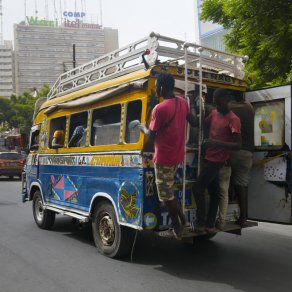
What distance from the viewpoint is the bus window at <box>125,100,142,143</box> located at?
516cm

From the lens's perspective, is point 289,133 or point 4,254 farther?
point 4,254

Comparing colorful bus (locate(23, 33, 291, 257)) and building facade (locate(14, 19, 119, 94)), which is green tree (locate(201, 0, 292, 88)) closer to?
colorful bus (locate(23, 33, 291, 257))

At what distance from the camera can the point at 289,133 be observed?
17.8ft

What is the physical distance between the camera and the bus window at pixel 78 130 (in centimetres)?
636

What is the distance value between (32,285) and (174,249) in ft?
7.65

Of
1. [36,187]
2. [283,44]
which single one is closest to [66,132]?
[36,187]

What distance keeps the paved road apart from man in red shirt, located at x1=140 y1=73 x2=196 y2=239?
0.66 metres

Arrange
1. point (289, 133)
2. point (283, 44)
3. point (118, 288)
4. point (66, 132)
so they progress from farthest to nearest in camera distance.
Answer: point (283, 44) < point (66, 132) < point (289, 133) < point (118, 288)

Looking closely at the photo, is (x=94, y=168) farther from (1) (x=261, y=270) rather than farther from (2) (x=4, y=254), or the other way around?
(1) (x=261, y=270)

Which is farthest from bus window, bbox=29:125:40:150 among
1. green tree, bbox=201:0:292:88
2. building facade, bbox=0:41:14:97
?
building facade, bbox=0:41:14:97

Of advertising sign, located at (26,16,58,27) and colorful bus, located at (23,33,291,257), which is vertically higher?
advertising sign, located at (26,16,58,27)

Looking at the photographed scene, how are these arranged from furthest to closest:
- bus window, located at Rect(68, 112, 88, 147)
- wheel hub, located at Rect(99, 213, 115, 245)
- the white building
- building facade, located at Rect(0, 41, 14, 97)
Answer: building facade, located at Rect(0, 41, 14, 97) → the white building → bus window, located at Rect(68, 112, 88, 147) → wheel hub, located at Rect(99, 213, 115, 245)

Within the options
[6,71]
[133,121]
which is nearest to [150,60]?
[133,121]

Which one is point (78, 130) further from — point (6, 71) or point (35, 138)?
point (6, 71)
